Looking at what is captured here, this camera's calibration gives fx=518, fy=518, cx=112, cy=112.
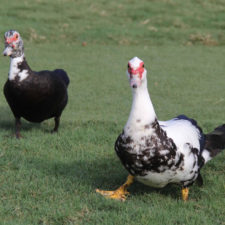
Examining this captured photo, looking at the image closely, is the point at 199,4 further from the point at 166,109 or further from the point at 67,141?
the point at 67,141

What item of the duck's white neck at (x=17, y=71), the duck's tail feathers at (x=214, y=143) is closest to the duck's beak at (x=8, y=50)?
the duck's white neck at (x=17, y=71)

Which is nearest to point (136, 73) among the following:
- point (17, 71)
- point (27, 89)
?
point (27, 89)

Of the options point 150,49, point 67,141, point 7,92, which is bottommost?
point 150,49

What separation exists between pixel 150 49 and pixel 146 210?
10.1 meters

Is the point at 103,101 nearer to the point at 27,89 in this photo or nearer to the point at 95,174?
the point at 27,89

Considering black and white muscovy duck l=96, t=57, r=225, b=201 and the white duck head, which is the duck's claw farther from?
the white duck head

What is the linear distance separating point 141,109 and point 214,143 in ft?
4.29

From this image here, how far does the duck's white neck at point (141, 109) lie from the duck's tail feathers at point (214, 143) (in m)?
1.06

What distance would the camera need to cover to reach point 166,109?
9164mm

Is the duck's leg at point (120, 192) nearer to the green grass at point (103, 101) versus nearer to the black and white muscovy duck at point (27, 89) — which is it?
the green grass at point (103, 101)

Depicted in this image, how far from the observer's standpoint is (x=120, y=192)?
494cm

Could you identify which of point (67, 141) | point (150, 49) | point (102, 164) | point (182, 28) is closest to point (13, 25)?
point (150, 49)

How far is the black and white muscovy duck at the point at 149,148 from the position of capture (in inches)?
177

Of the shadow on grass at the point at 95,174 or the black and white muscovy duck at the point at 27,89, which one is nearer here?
the shadow on grass at the point at 95,174
